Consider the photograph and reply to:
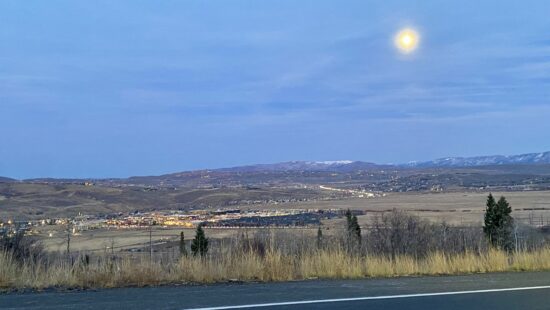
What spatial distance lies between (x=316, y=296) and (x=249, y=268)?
2711 mm

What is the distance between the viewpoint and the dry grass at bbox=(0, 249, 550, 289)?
9.90 m

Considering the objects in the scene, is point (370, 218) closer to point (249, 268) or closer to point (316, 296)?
point (249, 268)

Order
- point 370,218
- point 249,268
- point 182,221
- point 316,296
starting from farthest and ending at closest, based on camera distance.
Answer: point 182,221
point 370,218
point 249,268
point 316,296

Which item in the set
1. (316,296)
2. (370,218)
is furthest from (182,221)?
(316,296)

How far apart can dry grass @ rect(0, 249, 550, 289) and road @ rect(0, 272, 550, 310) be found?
77 centimetres

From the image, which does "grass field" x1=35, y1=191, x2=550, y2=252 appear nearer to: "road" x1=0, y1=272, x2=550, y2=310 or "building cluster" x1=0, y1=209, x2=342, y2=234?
"building cluster" x1=0, y1=209, x2=342, y2=234

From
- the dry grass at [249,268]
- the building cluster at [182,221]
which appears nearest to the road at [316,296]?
the dry grass at [249,268]

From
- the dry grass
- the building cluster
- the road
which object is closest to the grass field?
the building cluster

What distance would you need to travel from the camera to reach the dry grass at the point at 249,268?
990 centimetres

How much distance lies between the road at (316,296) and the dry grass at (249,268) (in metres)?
0.77

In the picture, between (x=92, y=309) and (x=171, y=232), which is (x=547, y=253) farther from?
(x=171, y=232)

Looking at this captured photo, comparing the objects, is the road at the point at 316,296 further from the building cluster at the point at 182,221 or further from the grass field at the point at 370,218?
the building cluster at the point at 182,221

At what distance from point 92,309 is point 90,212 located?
92350mm

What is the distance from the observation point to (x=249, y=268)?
11.0 meters
